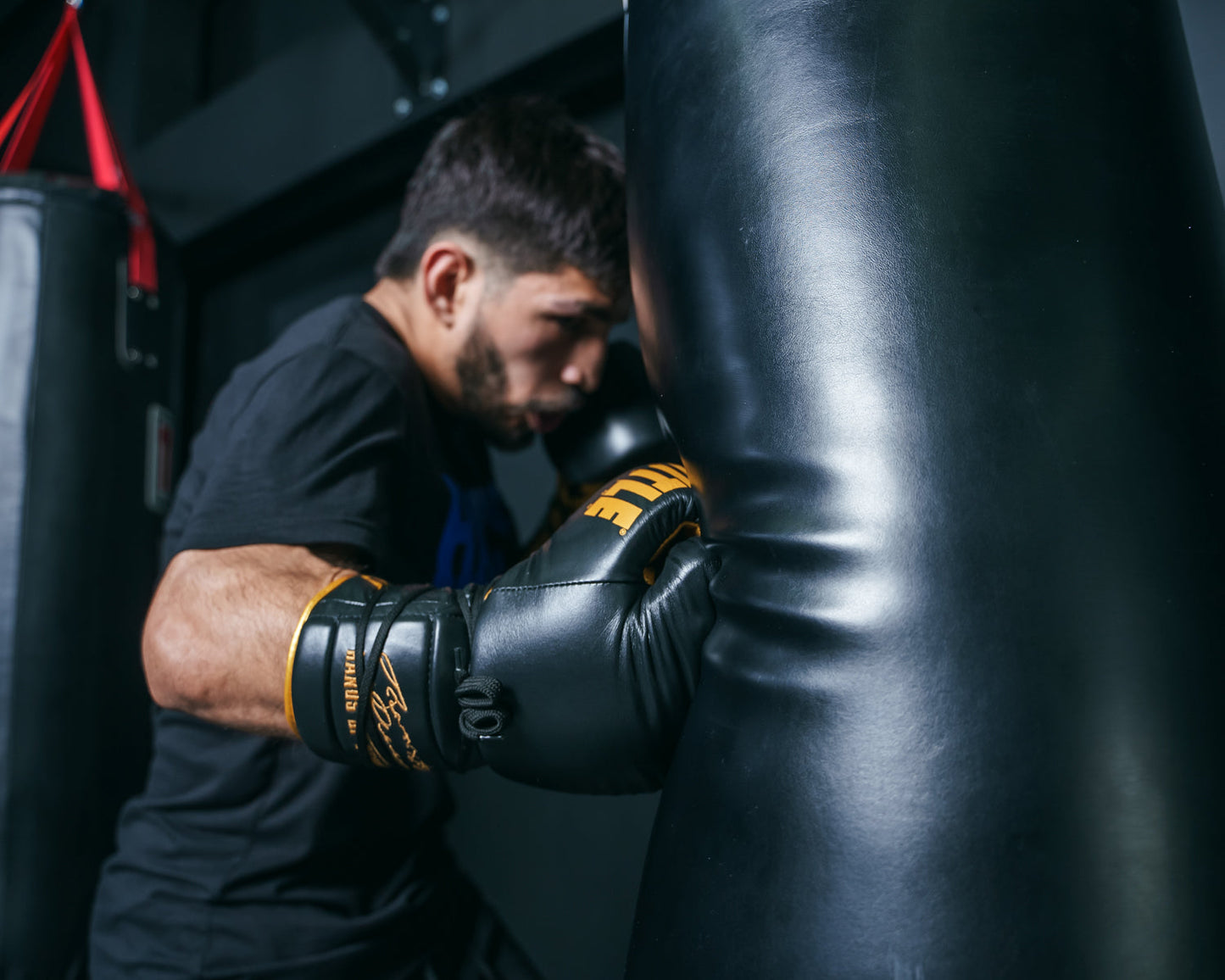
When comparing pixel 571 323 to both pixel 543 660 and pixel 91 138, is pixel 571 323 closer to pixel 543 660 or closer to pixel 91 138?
pixel 543 660

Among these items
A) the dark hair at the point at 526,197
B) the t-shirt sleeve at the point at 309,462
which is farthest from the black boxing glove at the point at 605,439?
the t-shirt sleeve at the point at 309,462

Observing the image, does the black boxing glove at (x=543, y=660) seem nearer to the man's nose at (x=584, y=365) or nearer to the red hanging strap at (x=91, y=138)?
the man's nose at (x=584, y=365)

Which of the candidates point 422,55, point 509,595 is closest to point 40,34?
point 422,55

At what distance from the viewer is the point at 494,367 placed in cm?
108

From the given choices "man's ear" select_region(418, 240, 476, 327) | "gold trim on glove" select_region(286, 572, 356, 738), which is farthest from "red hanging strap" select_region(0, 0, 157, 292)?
"gold trim on glove" select_region(286, 572, 356, 738)

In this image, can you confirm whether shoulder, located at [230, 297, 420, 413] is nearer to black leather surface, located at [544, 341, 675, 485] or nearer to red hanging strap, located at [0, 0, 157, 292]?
black leather surface, located at [544, 341, 675, 485]

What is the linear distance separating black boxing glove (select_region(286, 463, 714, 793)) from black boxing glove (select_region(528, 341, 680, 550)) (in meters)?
0.55

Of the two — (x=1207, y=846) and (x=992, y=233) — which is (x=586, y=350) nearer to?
(x=992, y=233)

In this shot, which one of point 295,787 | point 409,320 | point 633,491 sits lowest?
point 295,787

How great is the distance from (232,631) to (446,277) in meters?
0.64

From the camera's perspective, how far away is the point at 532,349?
1083mm

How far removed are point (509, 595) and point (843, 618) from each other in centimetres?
22

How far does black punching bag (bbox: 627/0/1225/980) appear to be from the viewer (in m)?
0.31

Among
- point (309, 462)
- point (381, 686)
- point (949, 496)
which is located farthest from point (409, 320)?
point (949, 496)
